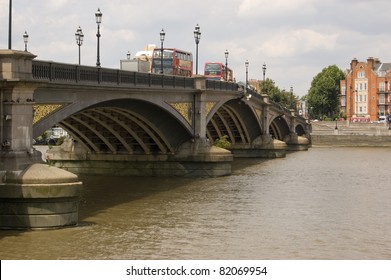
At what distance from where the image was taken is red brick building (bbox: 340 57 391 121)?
5551 inches

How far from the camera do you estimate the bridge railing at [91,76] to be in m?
28.1

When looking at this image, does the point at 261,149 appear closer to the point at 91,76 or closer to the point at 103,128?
the point at 103,128

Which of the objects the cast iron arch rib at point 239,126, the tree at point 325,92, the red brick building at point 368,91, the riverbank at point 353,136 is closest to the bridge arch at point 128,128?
the cast iron arch rib at point 239,126

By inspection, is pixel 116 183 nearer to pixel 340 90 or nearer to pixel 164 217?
pixel 164 217

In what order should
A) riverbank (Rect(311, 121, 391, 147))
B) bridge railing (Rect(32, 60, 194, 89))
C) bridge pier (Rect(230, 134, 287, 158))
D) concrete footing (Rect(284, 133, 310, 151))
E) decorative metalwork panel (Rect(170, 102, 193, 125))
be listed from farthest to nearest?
riverbank (Rect(311, 121, 391, 147)) < concrete footing (Rect(284, 133, 310, 151)) < bridge pier (Rect(230, 134, 287, 158)) < decorative metalwork panel (Rect(170, 102, 193, 125)) < bridge railing (Rect(32, 60, 194, 89))

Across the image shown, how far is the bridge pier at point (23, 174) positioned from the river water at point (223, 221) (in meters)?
0.54

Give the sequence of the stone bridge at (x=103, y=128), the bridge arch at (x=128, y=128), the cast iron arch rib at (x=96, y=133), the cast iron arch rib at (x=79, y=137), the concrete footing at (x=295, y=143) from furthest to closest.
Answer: the concrete footing at (x=295, y=143) → the cast iron arch rib at (x=79, y=137) → the cast iron arch rib at (x=96, y=133) → the bridge arch at (x=128, y=128) → the stone bridge at (x=103, y=128)

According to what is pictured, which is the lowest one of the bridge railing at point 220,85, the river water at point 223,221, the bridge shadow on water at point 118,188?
the river water at point 223,221

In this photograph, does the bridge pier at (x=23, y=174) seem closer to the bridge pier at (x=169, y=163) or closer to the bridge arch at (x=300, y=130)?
the bridge pier at (x=169, y=163)

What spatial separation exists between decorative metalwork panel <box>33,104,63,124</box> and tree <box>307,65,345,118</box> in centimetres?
12947

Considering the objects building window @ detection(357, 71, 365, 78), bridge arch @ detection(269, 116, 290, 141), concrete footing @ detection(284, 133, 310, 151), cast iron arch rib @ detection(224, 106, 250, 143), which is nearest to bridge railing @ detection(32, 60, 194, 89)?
cast iron arch rib @ detection(224, 106, 250, 143)

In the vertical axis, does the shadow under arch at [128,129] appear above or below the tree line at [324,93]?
below

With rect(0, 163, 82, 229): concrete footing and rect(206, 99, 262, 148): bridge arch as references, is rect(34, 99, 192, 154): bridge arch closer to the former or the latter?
rect(0, 163, 82, 229): concrete footing

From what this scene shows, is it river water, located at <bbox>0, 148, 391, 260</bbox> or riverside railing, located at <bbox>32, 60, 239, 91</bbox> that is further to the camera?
riverside railing, located at <bbox>32, 60, 239, 91</bbox>
